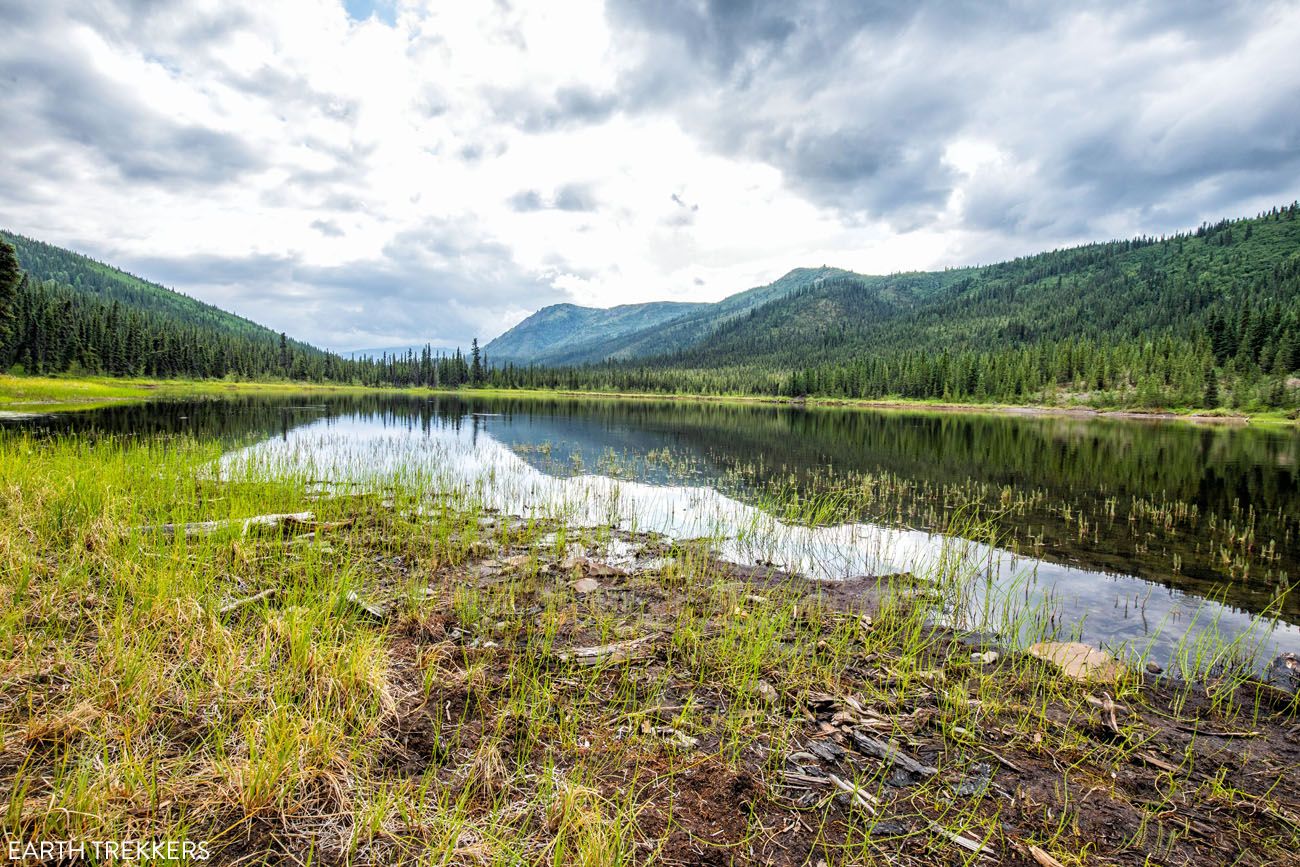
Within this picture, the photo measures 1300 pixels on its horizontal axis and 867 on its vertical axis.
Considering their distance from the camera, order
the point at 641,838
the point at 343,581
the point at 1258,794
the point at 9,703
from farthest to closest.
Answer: the point at 343,581 → the point at 1258,794 → the point at 9,703 → the point at 641,838

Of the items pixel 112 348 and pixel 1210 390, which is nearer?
pixel 1210 390

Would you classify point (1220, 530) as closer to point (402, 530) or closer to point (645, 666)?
point (645, 666)

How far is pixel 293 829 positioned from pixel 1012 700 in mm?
7006

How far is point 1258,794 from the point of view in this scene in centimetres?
484

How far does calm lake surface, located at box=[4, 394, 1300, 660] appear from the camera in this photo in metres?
10.5

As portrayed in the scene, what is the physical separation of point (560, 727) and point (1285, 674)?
32.2ft

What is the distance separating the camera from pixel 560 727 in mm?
4941

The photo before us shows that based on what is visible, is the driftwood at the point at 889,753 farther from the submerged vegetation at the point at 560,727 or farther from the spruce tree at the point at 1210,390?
the spruce tree at the point at 1210,390

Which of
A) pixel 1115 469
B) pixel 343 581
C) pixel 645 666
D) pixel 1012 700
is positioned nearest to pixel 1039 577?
pixel 1012 700

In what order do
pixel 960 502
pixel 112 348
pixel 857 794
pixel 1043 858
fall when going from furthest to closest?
pixel 112 348, pixel 960 502, pixel 857 794, pixel 1043 858

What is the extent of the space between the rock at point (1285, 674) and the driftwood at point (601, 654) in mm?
8059

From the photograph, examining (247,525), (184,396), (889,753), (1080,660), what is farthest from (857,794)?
(184,396)

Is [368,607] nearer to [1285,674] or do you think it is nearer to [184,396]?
[1285,674]

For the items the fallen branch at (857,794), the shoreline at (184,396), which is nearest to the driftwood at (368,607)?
the fallen branch at (857,794)
